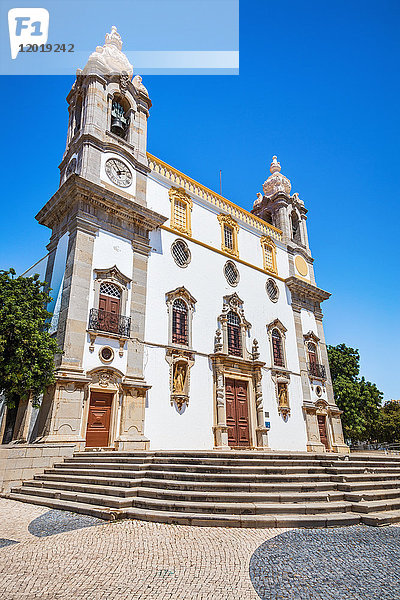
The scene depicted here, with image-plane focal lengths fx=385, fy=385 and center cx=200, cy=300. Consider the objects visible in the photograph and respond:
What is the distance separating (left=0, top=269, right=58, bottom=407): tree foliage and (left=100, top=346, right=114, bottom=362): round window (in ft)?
6.50

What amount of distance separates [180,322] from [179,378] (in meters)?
2.63

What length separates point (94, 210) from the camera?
16.1 metres

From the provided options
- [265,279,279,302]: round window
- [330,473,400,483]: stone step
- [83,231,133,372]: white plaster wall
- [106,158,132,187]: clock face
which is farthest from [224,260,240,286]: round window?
[330,473,400,483]: stone step

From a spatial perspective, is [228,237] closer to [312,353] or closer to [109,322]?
[312,353]

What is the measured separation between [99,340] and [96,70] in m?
13.6

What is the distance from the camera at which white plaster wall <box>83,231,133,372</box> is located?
14250mm

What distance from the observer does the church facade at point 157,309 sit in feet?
47.1

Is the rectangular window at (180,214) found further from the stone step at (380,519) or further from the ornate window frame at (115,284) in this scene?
the stone step at (380,519)

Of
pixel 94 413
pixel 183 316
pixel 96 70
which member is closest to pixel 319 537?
pixel 94 413

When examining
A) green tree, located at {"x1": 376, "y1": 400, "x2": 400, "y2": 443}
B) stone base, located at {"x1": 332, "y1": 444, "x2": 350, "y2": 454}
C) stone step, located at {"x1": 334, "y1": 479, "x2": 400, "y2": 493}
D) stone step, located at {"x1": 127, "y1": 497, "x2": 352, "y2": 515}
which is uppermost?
green tree, located at {"x1": 376, "y1": 400, "x2": 400, "y2": 443}

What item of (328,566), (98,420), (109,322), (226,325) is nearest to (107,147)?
(109,322)

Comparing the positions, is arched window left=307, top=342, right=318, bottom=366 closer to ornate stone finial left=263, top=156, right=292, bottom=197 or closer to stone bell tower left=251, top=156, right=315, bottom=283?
stone bell tower left=251, top=156, right=315, bottom=283

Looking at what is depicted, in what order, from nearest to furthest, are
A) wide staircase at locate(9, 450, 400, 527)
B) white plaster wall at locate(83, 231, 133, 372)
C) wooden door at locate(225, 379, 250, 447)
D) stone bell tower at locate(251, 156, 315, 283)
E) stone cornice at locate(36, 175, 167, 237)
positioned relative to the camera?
1. wide staircase at locate(9, 450, 400, 527)
2. white plaster wall at locate(83, 231, 133, 372)
3. stone cornice at locate(36, 175, 167, 237)
4. wooden door at locate(225, 379, 250, 447)
5. stone bell tower at locate(251, 156, 315, 283)

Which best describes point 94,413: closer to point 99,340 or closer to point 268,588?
point 99,340
